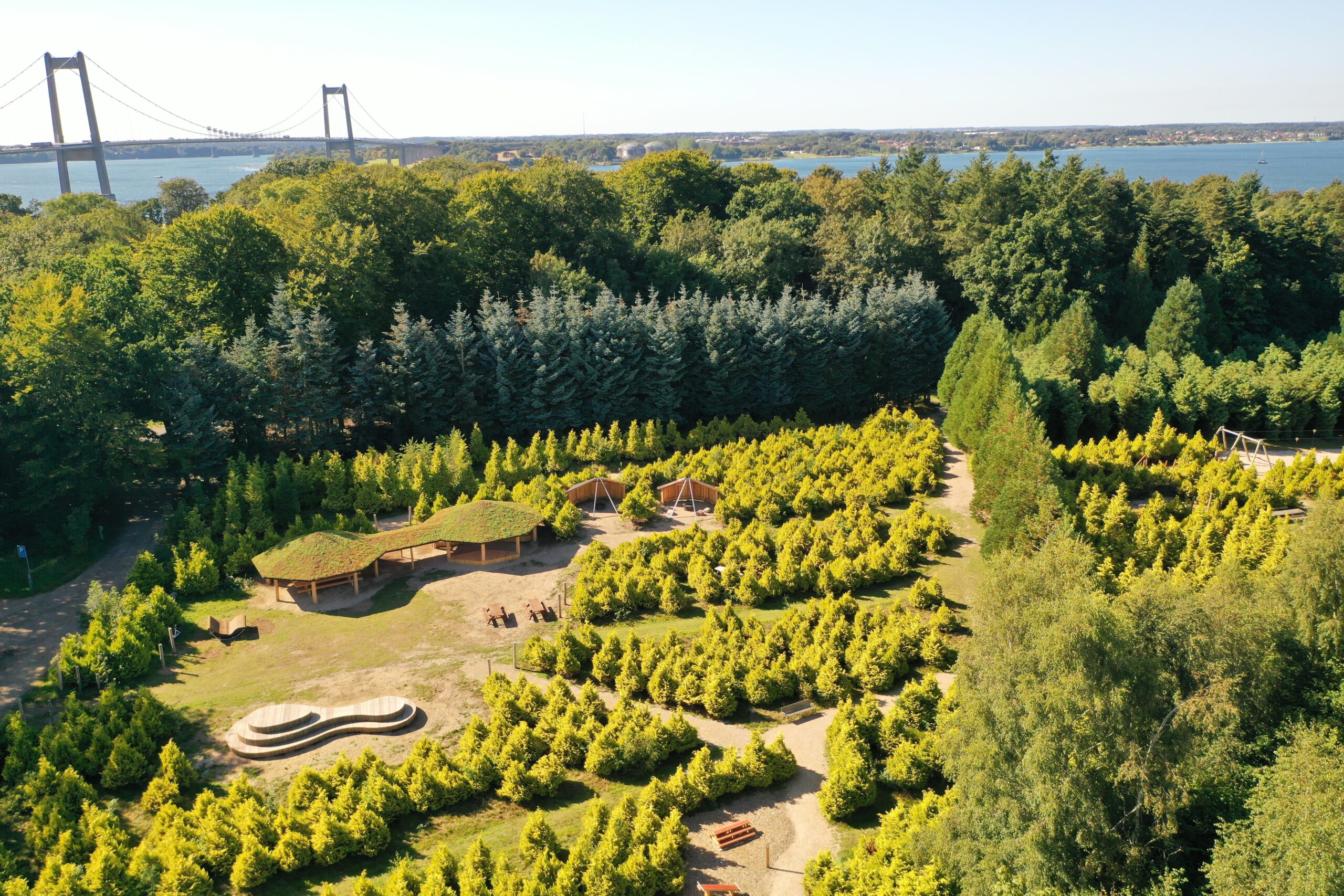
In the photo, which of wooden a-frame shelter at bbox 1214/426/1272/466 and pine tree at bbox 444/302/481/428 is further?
pine tree at bbox 444/302/481/428

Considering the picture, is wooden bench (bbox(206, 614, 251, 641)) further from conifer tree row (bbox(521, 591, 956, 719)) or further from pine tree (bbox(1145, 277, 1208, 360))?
pine tree (bbox(1145, 277, 1208, 360))

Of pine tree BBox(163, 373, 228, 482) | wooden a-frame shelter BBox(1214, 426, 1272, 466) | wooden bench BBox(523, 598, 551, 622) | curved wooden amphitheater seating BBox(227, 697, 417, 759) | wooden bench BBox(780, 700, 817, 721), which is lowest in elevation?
wooden bench BBox(780, 700, 817, 721)

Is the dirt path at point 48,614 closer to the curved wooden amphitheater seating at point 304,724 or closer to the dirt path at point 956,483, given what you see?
the curved wooden amphitheater seating at point 304,724

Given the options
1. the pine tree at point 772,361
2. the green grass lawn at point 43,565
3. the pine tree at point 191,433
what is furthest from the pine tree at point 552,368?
the green grass lawn at point 43,565

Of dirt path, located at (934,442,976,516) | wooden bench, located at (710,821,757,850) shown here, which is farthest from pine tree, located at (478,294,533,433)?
wooden bench, located at (710,821,757,850)

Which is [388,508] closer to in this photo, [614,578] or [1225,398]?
[614,578]

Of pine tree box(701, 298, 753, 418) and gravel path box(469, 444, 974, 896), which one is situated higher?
pine tree box(701, 298, 753, 418)

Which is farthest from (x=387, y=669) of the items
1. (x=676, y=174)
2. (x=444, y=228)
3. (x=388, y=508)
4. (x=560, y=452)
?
(x=676, y=174)
